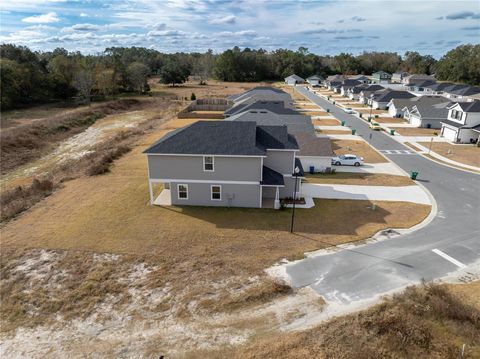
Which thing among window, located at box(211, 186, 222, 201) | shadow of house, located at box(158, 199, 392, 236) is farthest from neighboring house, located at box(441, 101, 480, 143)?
window, located at box(211, 186, 222, 201)

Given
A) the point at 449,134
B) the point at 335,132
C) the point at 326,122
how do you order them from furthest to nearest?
the point at 326,122 → the point at 335,132 → the point at 449,134

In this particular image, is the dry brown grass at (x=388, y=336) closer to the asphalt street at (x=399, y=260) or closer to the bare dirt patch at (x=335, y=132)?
the asphalt street at (x=399, y=260)

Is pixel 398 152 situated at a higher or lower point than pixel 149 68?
lower

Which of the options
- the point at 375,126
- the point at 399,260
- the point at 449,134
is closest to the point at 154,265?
the point at 399,260

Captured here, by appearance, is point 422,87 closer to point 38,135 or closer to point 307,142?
point 307,142

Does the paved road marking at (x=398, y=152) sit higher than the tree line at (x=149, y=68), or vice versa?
the tree line at (x=149, y=68)

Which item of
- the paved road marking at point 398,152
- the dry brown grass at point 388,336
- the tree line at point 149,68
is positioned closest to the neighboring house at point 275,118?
the paved road marking at point 398,152

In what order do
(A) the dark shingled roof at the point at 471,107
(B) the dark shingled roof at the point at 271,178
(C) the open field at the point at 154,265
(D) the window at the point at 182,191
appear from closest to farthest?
(C) the open field at the point at 154,265
(B) the dark shingled roof at the point at 271,178
(D) the window at the point at 182,191
(A) the dark shingled roof at the point at 471,107
